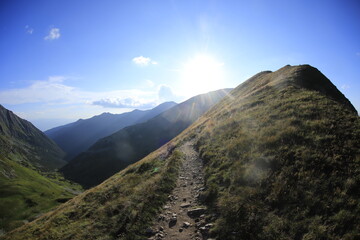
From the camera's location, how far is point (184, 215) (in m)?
10.2

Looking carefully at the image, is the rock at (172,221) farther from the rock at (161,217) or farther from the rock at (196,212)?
the rock at (196,212)

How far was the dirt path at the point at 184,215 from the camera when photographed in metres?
8.76

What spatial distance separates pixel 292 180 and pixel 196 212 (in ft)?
17.3

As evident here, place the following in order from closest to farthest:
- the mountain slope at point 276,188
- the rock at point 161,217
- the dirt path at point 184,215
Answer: the mountain slope at point 276,188, the dirt path at point 184,215, the rock at point 161,217

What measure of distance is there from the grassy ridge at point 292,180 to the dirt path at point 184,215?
0.86 meters

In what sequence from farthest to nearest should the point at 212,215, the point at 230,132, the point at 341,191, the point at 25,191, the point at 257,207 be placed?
the point at 25,191 < the point at 230,132 < the point at 212,215 < the point at 257,207 < the point at 341,191

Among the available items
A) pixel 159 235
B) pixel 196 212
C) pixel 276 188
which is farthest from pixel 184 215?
pixel 276 188

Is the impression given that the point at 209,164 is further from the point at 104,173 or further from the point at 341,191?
the point at 104,173

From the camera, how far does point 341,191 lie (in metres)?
7.60

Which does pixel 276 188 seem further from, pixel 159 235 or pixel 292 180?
pixel 159 235

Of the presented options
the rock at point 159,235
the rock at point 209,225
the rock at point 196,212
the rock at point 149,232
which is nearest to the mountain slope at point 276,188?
the rock at point 209,225

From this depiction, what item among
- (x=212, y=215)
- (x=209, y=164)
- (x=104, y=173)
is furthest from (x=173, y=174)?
(x=104, y=173)

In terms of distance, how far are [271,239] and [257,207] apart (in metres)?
1.52

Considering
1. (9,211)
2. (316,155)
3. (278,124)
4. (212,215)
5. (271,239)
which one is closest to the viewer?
(271,239)
